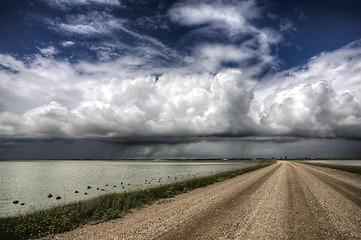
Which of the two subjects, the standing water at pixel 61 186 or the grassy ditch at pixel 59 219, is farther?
the standing water at pixel 61 186

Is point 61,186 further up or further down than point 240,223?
further down

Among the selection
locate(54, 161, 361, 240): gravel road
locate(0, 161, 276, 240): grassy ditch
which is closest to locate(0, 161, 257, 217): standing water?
locate(0, 161, 276, 240): grassy ditch

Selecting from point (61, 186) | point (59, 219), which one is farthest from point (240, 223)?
point (61, 186)

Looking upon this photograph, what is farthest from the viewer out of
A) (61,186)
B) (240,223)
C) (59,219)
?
(61,186)

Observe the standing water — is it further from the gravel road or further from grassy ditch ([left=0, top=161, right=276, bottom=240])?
the gravel road

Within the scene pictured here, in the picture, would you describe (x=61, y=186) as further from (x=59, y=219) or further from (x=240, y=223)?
(x=240, y=223)

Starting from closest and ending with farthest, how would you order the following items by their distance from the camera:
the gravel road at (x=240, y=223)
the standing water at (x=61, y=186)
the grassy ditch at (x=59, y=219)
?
1. the gravel road at (x=240, y=223)
2. the grassy ditch at (x=59, y=219)
3. the standing water at (x=61, y=186)

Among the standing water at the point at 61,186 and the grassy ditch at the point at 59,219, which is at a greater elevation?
the grassy ditch at the point at 59,219

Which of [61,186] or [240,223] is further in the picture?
[61,186]

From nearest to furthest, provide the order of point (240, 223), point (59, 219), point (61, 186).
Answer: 1. point (240, 223)
2. point (59, 219)
3. point (61, 186)

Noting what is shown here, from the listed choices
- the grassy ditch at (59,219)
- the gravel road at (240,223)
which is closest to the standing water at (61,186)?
the grassy ditch at (59,219)

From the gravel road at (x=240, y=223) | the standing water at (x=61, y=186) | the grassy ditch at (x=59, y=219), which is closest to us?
the gravel road at (x=240, y=223)

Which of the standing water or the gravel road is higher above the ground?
the gravel road

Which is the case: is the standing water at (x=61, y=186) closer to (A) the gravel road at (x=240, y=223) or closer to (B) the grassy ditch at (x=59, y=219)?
(B) the grassy ditch at (x=59, y=219)
